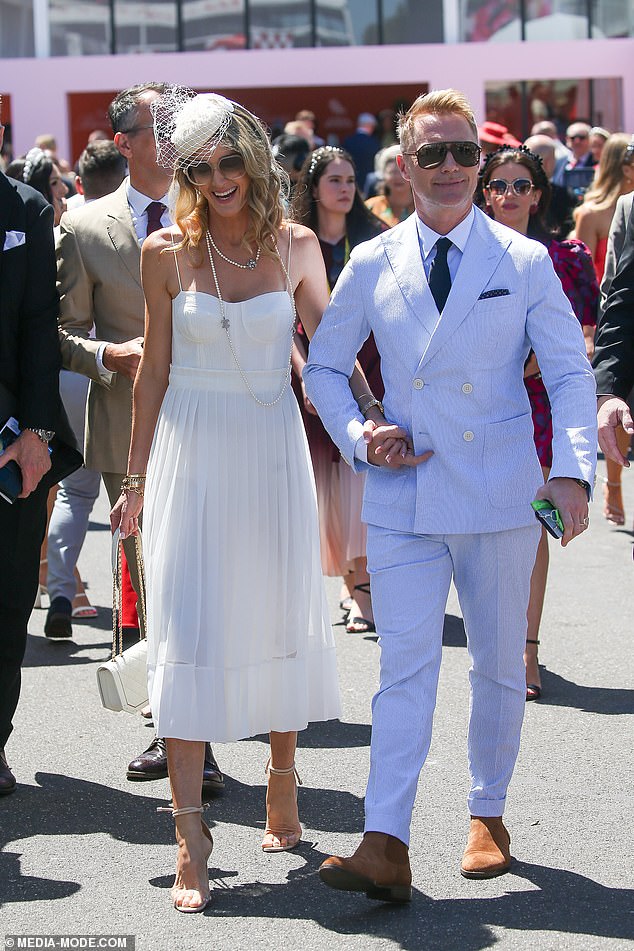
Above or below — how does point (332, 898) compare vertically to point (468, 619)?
below

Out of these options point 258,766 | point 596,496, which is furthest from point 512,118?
point 258,766

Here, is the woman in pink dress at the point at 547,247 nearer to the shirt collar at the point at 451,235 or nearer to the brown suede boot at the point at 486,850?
the brown suede boot at the point at 486,850

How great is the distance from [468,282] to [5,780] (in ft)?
8.19

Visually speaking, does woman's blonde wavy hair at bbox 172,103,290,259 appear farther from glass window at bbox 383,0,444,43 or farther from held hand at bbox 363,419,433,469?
glass window at bbox 383,0,444,43

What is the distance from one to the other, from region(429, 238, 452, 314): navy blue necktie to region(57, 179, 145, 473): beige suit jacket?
1.68 meters

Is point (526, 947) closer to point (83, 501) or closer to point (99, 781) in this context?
point (99, 781)

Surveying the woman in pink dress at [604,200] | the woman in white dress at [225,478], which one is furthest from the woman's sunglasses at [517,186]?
the woman in pink dress at [604,200]

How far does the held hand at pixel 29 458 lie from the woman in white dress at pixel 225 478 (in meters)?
0.58

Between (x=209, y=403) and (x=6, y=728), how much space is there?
158 cm

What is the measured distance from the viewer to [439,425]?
404cm

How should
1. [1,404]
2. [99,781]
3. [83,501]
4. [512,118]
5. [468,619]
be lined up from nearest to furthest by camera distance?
[468,619] < [1,404] < [99,781] < [83,501] < [512,118]

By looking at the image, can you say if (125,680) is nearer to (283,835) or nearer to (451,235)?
(283,835)

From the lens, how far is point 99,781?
5.33 metres

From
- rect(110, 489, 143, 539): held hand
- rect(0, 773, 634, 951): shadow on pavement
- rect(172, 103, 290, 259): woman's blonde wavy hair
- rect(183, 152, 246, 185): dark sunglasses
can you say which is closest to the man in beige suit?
rect(0, 773, 634, 951): shadow on pavement
